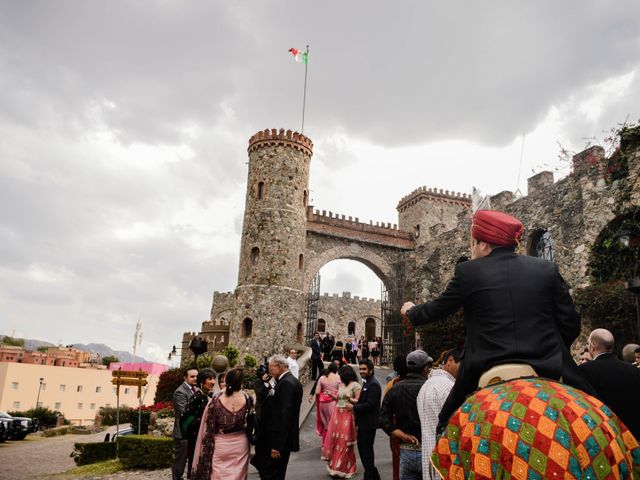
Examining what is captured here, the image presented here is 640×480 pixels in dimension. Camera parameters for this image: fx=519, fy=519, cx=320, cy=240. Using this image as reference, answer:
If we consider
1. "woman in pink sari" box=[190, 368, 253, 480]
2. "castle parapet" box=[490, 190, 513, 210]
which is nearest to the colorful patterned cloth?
"woman in pink sari" box=[190, 368, 253, 480]

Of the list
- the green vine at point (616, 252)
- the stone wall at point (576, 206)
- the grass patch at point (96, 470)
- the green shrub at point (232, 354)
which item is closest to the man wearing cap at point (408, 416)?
the grass patch at point (96, 470)

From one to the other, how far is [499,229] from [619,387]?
2169 mm

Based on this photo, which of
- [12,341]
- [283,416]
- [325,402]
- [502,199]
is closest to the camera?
[283,416]

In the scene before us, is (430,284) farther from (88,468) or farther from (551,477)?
(551,477)

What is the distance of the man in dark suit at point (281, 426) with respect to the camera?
241 inches

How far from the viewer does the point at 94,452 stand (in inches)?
549

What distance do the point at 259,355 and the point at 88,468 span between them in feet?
38.7

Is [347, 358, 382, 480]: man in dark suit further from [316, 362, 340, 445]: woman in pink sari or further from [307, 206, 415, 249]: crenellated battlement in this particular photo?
[307, 206, 415, 249]: crenellated battlement

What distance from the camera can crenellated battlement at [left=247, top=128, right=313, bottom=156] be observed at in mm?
26688

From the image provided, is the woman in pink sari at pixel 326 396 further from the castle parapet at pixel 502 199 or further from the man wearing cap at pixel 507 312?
the castle parapet at pixel 502 199

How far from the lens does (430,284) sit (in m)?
25.4

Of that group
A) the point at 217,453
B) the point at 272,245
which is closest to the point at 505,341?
the point at 217,453

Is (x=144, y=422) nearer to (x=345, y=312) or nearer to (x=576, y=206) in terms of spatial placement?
(x=576, y=206)

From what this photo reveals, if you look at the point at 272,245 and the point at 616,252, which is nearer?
the point at 616,252
